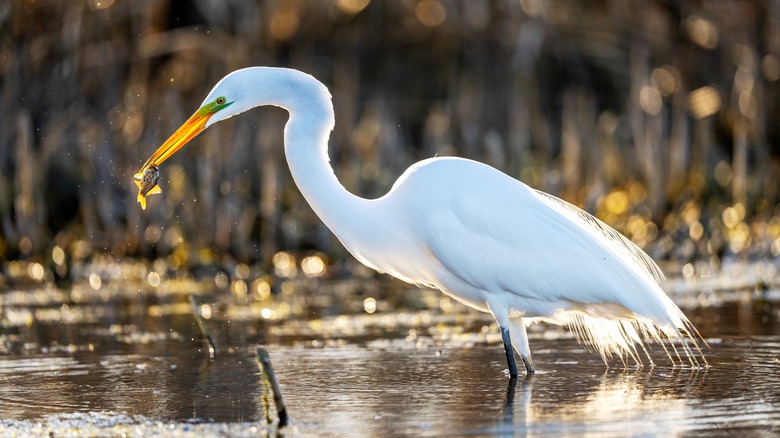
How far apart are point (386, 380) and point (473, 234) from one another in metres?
0.81

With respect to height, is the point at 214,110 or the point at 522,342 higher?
the point at 214,110

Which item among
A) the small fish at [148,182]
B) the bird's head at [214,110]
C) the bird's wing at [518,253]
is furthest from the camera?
the small fish at [148,182]

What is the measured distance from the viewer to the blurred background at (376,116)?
10.8 m

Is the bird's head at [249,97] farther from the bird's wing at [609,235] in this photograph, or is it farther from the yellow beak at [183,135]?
the bird's wing at [609,235]

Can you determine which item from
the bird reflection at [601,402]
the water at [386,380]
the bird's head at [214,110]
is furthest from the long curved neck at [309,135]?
the bird reflection at [601,402]

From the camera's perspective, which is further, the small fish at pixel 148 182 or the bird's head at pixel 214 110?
the small fish at pixel 148 182

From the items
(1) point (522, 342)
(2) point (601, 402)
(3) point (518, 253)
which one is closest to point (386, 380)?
(1) point (522, 342)

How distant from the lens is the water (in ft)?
15.4

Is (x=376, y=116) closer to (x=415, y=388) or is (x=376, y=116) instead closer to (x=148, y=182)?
(x=148, y=182)

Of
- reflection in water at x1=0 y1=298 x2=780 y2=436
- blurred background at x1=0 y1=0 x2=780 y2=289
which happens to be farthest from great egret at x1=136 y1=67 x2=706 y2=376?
blurred background at x1=0 y1=0 x2=780 y2=289

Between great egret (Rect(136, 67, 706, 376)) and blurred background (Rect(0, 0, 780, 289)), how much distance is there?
444cm

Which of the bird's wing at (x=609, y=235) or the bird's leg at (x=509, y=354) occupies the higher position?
the bird's wing at (x=609, y=235)

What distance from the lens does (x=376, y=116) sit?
12.9 m

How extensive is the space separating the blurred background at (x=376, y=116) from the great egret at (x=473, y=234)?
4442 mm
